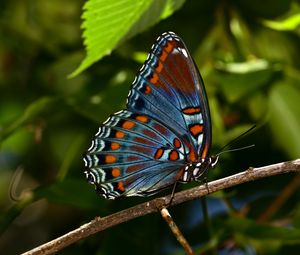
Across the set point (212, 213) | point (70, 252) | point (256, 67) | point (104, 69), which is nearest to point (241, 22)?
point (256, 67)

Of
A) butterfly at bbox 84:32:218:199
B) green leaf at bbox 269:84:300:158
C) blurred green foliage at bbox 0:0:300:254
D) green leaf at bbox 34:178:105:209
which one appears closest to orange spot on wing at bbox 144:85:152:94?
butterfly at bbox 84:32:218:199

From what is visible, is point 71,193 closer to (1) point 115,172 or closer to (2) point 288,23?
(1) point 115,172

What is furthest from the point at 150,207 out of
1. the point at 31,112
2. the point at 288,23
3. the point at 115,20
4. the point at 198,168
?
the point at 288,23

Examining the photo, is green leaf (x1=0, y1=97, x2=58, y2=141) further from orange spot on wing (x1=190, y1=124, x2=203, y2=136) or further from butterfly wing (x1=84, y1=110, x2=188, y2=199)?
orange spot on wing (x1=190, y1=124, x2=203, y2=136)

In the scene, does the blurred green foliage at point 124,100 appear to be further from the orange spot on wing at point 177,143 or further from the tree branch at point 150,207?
the tree branch at point 150,207

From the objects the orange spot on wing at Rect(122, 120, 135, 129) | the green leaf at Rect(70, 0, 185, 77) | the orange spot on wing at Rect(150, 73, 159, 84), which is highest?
the green leaf at Rect(70, 0, 185, 77)

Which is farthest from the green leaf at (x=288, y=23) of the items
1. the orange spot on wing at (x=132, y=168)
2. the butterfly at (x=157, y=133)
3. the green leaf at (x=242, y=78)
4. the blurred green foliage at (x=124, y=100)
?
the orange spot on wing at (x=132, y=168)
